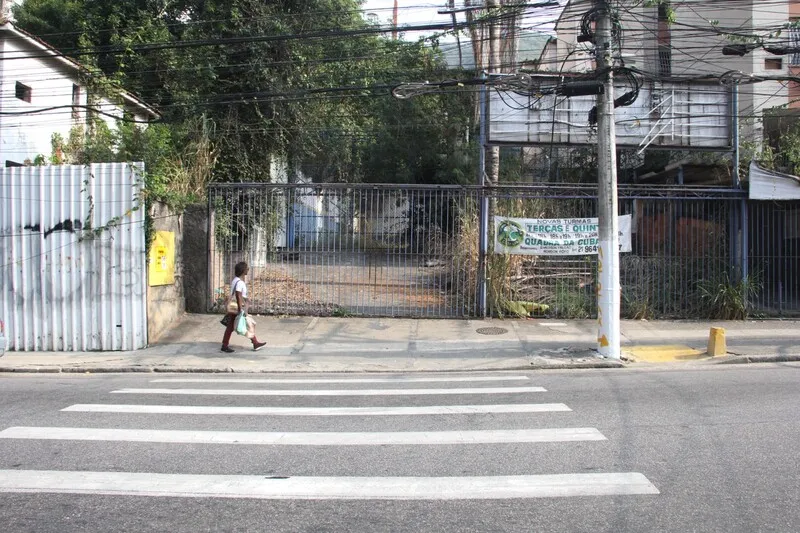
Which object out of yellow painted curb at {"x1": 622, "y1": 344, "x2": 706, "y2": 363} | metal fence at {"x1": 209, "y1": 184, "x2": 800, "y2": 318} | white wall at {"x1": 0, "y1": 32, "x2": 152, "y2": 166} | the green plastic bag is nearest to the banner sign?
metal fence at {"x1": 209, "y1": 184, "x2": 800, "y2": 318}

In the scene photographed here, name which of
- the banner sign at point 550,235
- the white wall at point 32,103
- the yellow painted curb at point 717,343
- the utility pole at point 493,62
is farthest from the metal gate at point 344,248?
the white wall at point 32,103

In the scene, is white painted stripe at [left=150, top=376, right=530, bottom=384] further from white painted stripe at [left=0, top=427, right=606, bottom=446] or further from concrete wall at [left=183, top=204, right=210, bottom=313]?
concrete wall at [left=183, top=204, right=210, bottom=313]

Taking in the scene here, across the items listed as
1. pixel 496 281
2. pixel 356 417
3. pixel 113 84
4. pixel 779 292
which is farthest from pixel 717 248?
pixel 113 84

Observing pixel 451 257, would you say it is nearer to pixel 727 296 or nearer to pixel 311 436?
pixel 727 296

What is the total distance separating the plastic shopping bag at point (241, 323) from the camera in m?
10.0

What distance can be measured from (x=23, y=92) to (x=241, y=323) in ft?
42.8

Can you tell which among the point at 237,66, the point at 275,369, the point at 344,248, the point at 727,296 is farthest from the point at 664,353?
the point at 237,66

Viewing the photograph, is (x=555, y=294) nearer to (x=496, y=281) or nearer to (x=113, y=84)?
(x=496, y=281)

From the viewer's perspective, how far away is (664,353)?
10211 millimetres

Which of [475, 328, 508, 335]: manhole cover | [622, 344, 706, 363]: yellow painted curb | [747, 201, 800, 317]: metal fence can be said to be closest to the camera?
[622, 344, 706, 363]: yellow painted curb

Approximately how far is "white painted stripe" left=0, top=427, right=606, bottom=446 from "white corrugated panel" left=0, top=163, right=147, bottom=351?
5611mm

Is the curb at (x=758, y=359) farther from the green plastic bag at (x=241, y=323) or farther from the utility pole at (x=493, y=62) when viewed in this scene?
the green plastic bag at (x=241, y=323)

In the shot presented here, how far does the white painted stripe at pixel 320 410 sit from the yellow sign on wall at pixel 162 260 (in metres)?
5.10

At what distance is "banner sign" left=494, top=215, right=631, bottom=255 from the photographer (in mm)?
12930
